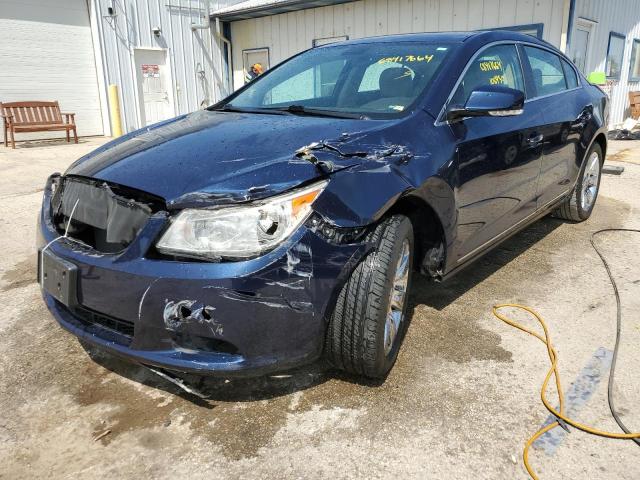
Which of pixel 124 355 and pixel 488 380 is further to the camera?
pixel 488 380

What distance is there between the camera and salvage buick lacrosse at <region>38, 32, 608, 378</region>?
1918mm

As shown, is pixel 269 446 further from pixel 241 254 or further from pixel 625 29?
pixel 625 29

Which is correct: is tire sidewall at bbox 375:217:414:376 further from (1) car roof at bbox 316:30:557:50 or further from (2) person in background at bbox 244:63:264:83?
(2) person in background at bbox 244:63:264:83

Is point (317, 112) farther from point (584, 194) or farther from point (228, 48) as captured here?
point (228, 48)

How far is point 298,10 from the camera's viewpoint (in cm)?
1278

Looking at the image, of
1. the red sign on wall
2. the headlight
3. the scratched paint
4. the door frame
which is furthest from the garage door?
the scratched paint

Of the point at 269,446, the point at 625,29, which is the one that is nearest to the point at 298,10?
the point at 625,29

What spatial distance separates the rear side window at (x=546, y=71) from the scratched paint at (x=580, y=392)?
191 centimetres

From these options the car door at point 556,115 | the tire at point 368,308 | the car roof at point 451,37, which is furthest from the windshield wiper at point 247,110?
the car door at point 556,115

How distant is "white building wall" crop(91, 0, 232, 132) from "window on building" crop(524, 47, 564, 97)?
355 inches

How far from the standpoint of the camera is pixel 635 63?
13.8 metres

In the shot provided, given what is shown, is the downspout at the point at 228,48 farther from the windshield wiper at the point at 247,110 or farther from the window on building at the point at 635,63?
the windshield wiper at the point at 247,110

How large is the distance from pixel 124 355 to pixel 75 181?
0.89 meters

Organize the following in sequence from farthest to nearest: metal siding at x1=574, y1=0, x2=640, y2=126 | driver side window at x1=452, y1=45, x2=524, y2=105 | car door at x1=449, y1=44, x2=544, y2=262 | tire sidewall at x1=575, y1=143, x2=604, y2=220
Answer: metal siding at x1=574, y1=0, x2=640, y2=126, tire sidewall at x1=575, y1=143, x2=604, y2=220, driver side window at x1=452, y1=45, x2=524, y2=105, car door at x1=449, y1=44, x2=544, y2=262
